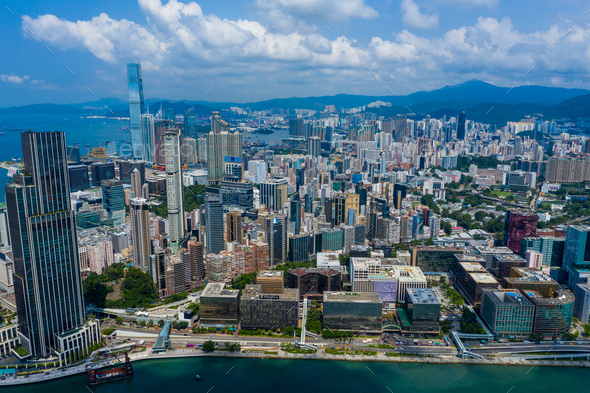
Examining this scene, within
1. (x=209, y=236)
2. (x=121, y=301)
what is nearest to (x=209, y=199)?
(x=209, y=236)

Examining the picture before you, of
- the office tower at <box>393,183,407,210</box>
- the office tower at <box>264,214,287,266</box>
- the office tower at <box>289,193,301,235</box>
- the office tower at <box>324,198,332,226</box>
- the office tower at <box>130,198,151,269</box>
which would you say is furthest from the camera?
the office tower at <box>393,183,407,210</box>

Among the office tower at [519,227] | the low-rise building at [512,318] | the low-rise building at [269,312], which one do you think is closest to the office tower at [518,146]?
the office tower at [519,227]

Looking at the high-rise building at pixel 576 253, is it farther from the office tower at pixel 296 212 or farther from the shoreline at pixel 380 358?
the office tower at pixel 296 212

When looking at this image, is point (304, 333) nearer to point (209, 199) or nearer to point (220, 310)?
point (220, 310)

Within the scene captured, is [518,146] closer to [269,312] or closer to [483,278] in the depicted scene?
[483,278]

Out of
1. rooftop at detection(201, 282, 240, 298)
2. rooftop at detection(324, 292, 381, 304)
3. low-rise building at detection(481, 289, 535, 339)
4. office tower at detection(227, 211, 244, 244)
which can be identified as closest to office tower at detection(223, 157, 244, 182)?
office tower at detection(227, 211, 244, 244)

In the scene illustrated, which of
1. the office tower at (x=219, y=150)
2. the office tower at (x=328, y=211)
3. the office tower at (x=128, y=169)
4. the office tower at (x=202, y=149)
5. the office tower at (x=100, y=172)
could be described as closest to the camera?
the office tower at (x=328, y=211)

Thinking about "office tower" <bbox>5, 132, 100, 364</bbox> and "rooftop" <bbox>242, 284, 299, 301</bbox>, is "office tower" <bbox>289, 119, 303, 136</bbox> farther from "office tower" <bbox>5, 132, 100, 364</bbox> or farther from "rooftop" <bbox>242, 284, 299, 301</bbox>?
"office tower" <bbox>5, 132, 100, 364</bbox>
